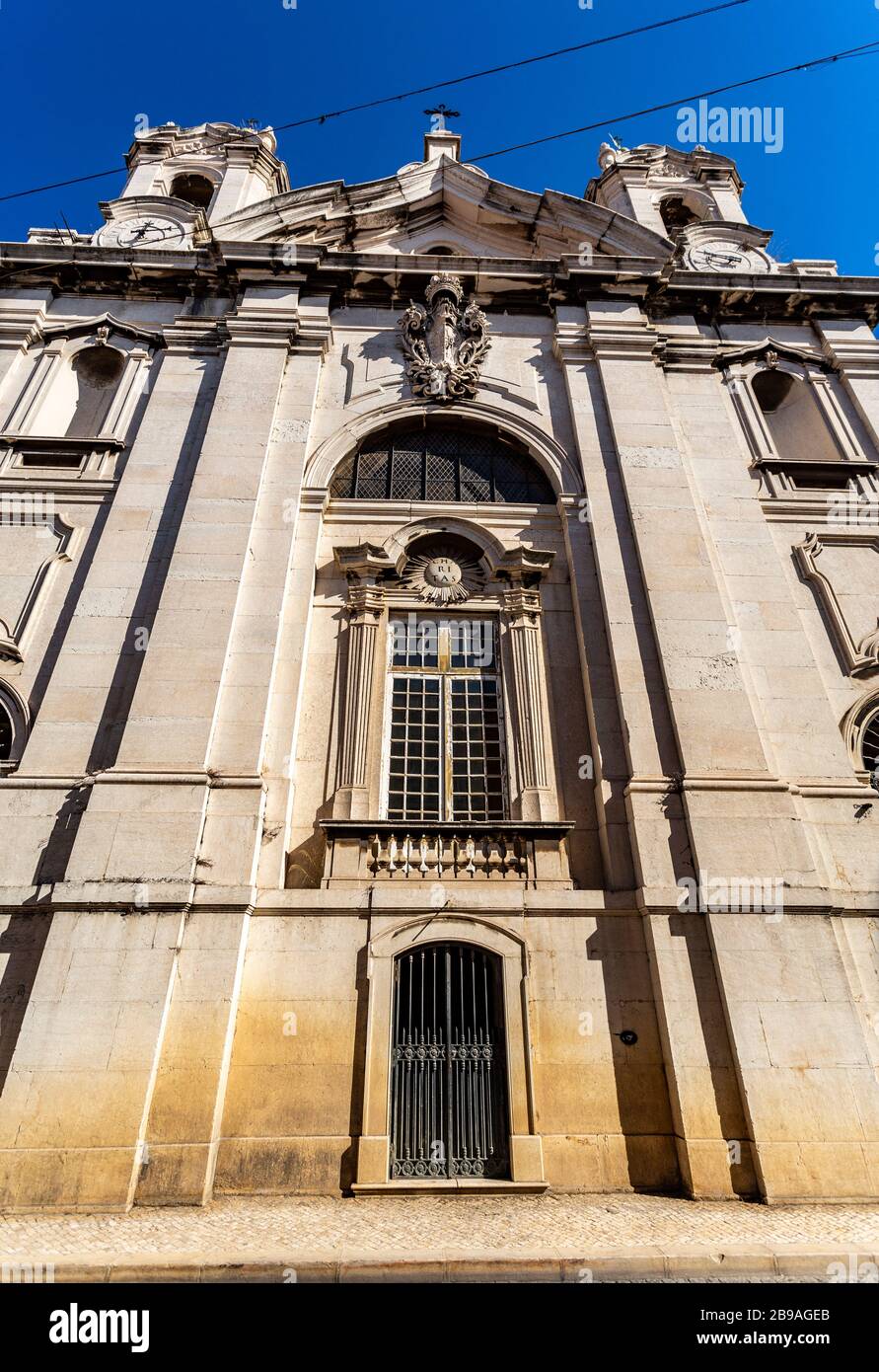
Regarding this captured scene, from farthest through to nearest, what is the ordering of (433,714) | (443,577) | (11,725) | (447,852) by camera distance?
1. (443,577)
2. (433,714)
3. (11,725)
4. (447,852)

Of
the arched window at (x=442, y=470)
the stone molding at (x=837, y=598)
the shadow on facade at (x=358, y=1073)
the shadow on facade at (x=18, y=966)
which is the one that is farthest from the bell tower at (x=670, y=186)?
the shadow on facade at (x=18, y=966)

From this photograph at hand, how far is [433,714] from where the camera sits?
11695 millimetres

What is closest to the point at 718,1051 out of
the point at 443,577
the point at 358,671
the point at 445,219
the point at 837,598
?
the point at 358,671

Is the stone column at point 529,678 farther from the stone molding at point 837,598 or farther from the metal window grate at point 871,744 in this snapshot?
the metal window grate at point 871,744

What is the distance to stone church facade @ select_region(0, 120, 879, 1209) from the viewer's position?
8031 millimetres

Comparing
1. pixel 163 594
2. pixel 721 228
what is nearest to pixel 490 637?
pixel 163 594

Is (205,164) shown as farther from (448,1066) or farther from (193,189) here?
(448,1066)

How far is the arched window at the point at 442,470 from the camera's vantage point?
46.7 ft

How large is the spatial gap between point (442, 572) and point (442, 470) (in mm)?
2923

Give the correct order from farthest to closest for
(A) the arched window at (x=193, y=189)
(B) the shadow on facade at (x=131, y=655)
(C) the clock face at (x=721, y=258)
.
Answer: (A) the arched window at (x=193, y=189)
(C) the clock face at (x=721, y=258)
(B) the shadow on facade at (x=131, y=655)

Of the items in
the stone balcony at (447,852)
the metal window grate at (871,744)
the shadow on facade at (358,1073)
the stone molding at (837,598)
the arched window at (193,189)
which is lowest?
the shadow on facade at (358,1073)

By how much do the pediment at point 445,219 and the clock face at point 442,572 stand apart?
9305 mm
